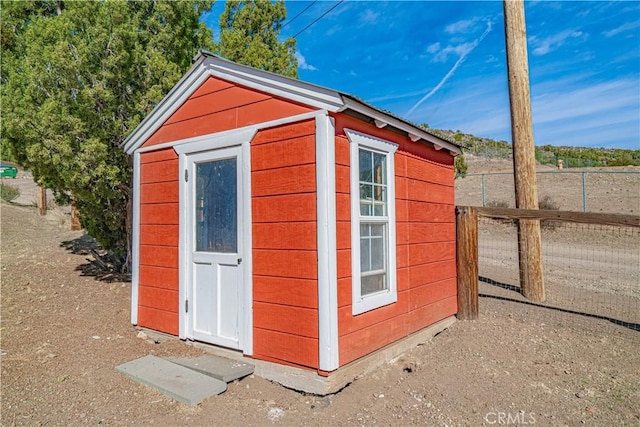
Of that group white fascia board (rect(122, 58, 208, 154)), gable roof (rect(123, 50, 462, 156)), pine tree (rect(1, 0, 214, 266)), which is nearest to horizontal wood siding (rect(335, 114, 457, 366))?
gable roof (rect(123, 50, 462, 156))

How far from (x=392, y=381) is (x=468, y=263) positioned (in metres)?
2.30

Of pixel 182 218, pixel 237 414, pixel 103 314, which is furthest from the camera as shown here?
pixel 103 314

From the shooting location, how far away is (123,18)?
603 cm

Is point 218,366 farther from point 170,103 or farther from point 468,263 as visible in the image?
point 468,263

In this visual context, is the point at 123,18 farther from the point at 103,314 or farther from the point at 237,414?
the point at 237,414

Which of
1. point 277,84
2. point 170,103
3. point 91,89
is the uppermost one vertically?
point 91,89

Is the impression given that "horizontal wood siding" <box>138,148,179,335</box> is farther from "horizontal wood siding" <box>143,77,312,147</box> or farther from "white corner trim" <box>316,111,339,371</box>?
"white corner trim" <box>316,111,339,371</box>

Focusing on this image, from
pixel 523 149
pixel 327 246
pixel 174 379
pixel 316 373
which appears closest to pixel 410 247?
pixel 327 246

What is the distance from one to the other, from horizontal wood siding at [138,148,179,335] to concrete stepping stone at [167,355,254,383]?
0.68 metres

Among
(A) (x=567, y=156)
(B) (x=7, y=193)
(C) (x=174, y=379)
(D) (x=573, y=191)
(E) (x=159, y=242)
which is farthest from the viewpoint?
(A) (x=567, y=156)

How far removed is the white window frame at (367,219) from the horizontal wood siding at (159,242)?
2.16m

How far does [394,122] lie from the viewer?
13.5ft

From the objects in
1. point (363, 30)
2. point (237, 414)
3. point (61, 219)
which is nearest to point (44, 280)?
point (237, 414)

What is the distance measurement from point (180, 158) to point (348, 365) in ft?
9.40
